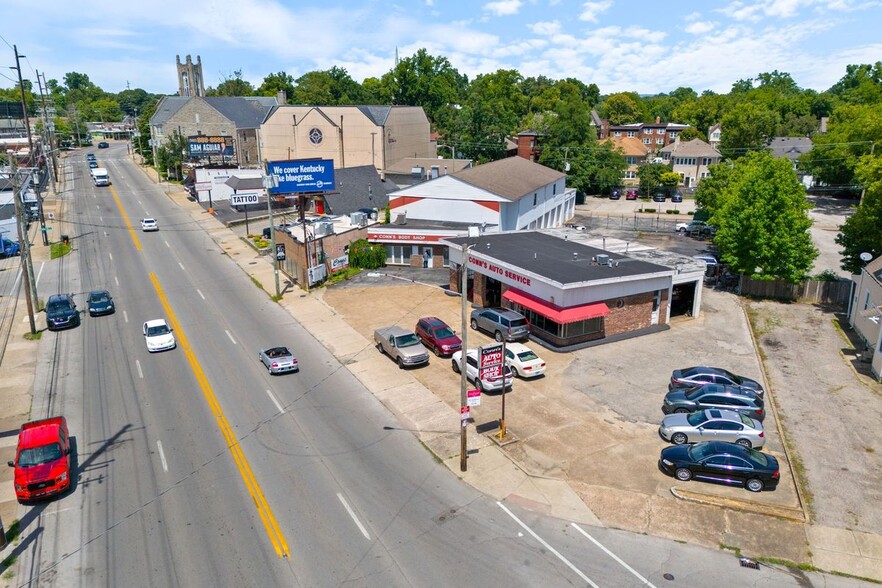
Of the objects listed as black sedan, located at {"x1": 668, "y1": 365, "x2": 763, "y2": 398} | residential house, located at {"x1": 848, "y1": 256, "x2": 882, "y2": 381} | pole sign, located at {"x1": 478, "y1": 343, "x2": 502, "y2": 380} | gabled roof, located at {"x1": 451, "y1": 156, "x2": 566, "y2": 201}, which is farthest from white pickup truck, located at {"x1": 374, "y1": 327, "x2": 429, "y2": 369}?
gabled roof, located at {"x1": 451, "y1": 156, "x2": 566, "y2": 201}

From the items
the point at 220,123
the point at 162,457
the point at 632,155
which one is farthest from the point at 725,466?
the point at 220,123

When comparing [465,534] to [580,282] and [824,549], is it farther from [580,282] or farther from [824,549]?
[580,282]

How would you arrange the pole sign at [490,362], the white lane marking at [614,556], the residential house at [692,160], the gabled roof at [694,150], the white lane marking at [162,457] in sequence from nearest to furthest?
the white lane marking at [614,556], the white lane marking at [162,457], the pole sign at [490,362], the gabled roof at [694,150], the residential house at [692,160]

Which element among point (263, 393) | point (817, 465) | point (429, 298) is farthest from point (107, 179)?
point (817, 465)

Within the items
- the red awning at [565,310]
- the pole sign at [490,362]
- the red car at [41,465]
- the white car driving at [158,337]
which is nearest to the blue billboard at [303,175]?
the white car driving at [158,337]

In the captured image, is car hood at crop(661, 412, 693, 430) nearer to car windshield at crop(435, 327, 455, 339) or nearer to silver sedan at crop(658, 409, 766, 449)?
silver sedan at crop(658, 409, 766, 449)

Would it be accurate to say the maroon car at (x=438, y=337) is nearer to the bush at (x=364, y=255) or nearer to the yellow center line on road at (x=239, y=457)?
the yellow center line on road at (x=239, y=457)
